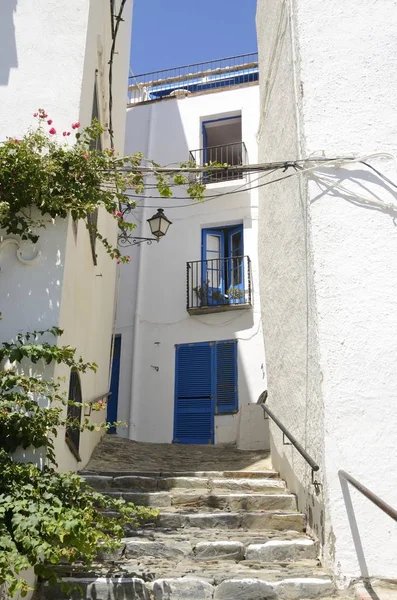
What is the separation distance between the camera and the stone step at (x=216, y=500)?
614cm

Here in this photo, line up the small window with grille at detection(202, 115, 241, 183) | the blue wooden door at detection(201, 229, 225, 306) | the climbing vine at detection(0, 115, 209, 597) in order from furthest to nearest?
the small window with grille at detection(202, 115, 241, 183) < the blue wooden door at detection(201, 229, 225, 306) < the climbing vine at detection(0, 115, 209, 597)

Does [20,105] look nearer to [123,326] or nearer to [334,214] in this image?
[334,214]

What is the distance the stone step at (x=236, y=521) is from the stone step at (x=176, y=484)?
2.84 ft

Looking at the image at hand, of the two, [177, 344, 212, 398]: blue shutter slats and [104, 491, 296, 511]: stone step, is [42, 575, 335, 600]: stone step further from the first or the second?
[177, 344, 212, 398]: blue shutter slats

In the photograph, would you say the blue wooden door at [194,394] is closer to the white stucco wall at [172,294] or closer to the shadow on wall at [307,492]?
the white stucco wall at [172,294]

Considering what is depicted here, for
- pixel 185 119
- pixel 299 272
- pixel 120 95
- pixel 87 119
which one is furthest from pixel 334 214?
pixel 185 119

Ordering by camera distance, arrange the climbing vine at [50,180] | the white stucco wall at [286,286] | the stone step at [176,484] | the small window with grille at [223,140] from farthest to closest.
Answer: the small window with grille at [223,140], the stone step at [176,484], the white stucco wall at [286,286], the climbing vine at [50,180]

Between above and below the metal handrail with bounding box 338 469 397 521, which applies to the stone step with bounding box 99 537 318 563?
below

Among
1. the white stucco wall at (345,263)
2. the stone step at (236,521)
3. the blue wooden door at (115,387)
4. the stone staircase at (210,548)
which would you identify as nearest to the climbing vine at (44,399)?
the stone staircase at (210,548)

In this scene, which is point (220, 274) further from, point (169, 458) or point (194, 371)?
point (169, 458)

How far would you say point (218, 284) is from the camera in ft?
45.6

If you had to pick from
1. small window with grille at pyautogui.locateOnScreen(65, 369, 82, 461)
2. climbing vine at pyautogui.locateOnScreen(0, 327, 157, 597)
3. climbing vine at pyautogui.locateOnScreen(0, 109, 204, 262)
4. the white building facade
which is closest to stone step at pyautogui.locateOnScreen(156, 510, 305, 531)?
climbing vine at pyautogui.locateOnScreen(0, 327, 157, 597)

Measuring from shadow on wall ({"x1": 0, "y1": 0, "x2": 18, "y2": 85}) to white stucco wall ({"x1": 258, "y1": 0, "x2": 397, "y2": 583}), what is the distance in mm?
2896

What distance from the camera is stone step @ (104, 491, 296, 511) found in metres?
6.14
